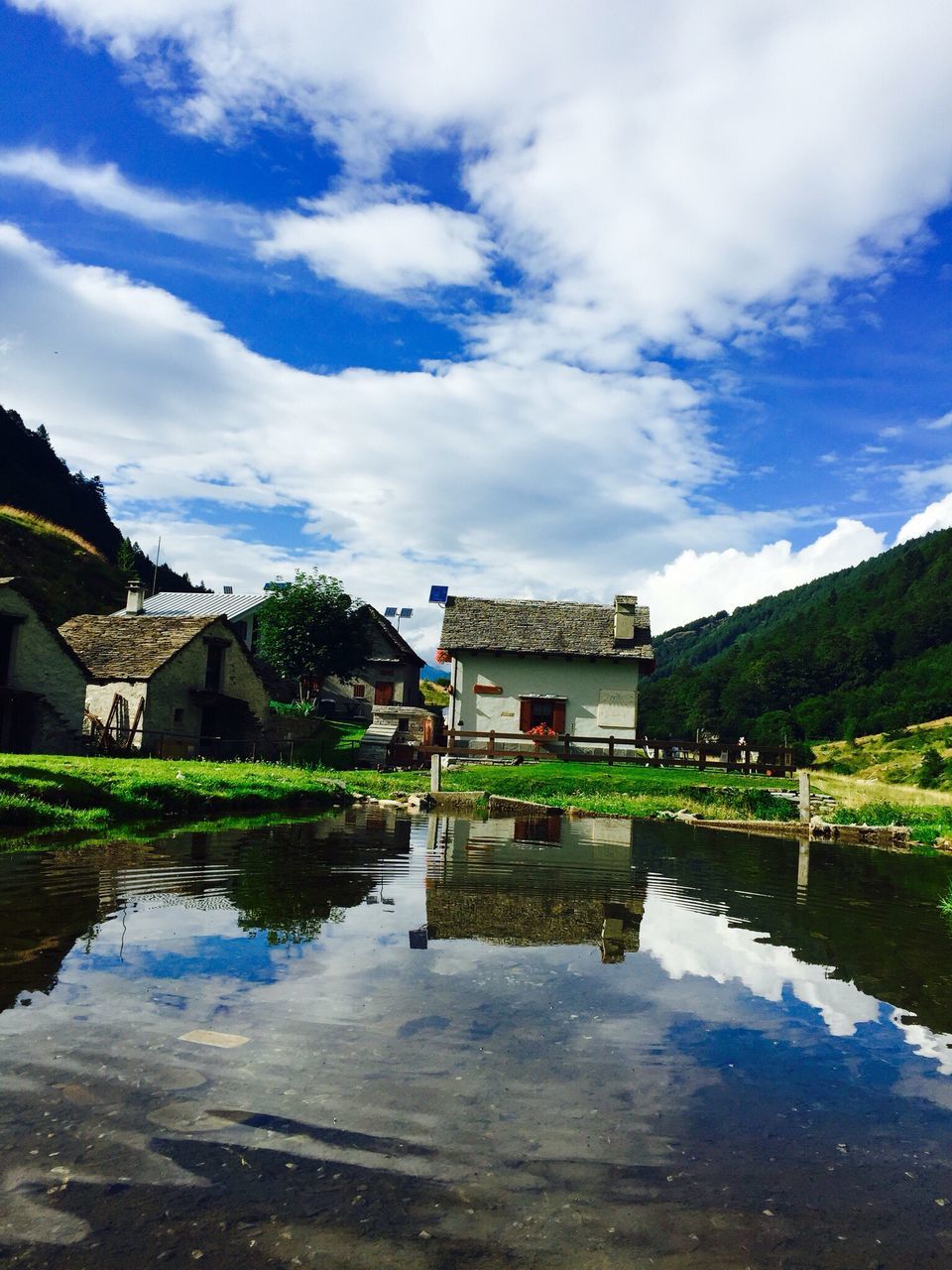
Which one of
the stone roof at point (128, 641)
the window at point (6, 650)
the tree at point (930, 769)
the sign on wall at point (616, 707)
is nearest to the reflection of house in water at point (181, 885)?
the window at point (6, 650)

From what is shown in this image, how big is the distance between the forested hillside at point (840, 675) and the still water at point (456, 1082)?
369 ft

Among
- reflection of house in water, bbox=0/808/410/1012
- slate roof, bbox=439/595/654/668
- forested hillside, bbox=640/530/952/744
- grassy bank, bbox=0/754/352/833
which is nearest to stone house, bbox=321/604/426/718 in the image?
slate roof, bbox=439/595/654/668

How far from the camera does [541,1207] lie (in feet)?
13.3

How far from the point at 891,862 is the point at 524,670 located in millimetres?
27472

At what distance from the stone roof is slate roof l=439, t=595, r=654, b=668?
12958 mm

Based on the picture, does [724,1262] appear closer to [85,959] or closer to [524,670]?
[85,959]

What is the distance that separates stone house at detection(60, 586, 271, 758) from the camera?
34781mm

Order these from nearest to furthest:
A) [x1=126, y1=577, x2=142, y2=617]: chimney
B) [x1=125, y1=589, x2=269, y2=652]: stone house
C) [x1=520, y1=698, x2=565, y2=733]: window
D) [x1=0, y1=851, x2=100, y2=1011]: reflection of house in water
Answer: [x1=0, y1=851, x2=100, y2=1011]: reflection of house in water → [x1=520, y1=698, x2=565, y2=733]: window → [x1=126, y1=577, x2=142, y2=617]: chimney → [x1=125, y1=589, x2=269, y2=652]: stone house

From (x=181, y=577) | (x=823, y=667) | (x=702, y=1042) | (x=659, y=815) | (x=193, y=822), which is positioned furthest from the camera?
(x=823, y=667)

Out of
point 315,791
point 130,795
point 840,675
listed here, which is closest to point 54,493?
point 315,791

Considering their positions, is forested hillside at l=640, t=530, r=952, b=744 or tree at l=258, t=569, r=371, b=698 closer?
tree at l=258, t=569, r=371, b=698

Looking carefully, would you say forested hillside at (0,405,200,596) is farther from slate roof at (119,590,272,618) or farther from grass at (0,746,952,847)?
grass at (0,746,952,847)

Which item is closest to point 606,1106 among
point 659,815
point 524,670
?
point 659,815

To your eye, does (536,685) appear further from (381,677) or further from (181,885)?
(181,885)
